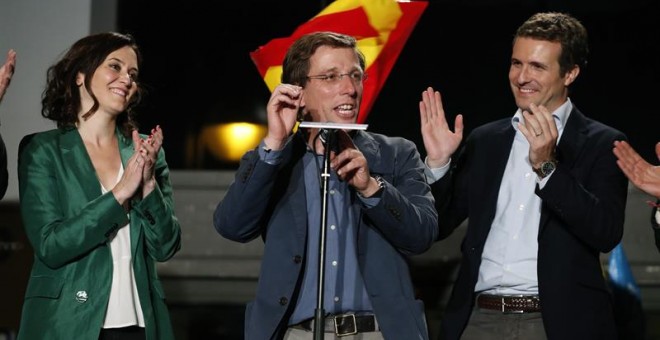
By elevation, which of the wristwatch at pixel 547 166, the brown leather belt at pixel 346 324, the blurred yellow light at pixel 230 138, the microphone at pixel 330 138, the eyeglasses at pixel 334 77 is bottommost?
the blurred yellow light at pixel 230 138

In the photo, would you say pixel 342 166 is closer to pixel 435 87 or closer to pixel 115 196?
pixel 115 196

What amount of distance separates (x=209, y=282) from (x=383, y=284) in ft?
7.11

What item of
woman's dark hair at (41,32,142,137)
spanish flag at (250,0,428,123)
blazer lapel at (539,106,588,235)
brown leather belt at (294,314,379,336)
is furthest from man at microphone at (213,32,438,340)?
spanish flag at (250,0,428,123)

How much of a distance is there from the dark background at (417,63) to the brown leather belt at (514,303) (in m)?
2.59

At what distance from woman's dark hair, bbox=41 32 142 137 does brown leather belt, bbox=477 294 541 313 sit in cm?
122

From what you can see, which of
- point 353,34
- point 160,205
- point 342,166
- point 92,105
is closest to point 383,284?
point 342,166

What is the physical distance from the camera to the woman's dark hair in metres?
3.01

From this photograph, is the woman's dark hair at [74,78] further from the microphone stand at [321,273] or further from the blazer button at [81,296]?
the microphone stand at [321,273]

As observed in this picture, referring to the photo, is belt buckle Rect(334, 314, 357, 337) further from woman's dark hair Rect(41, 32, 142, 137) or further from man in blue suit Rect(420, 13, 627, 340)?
woman's dark hair Rect(41, 32, 142, 137)

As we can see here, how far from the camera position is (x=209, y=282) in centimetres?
Answer: 450

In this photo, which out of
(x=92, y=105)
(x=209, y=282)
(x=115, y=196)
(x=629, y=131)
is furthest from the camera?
(x=629, y=131)

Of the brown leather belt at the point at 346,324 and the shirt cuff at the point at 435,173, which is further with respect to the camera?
the shirt cuff at the point at 435,173

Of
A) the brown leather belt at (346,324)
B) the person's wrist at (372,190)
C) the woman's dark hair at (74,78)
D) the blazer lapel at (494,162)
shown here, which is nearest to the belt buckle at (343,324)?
the brown leather belt at (346,324)

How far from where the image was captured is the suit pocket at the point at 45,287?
2725 millimetres
